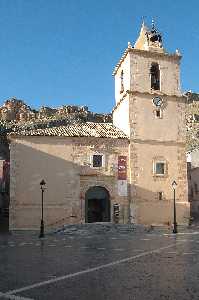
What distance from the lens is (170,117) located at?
38281mm

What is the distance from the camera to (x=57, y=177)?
112 ft

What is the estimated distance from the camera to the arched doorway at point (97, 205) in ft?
116

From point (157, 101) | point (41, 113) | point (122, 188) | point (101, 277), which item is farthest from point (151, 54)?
point (41, 113)

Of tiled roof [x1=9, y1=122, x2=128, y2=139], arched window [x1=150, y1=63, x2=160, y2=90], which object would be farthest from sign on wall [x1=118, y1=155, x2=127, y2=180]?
arched window [x1=150, y1=63, x2=160, y2=90]

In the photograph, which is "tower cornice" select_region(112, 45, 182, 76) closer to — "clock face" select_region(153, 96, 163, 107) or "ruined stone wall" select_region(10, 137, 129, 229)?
"clock face" select_region(153, 96, 163, 107)

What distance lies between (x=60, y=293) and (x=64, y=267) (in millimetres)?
3550

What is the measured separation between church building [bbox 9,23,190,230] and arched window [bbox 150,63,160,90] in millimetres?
101

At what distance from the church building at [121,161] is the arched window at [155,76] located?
101 millimetres

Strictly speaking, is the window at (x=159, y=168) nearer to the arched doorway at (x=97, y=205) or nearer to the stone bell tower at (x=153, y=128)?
the stone bell tower at (x=153, y=128)

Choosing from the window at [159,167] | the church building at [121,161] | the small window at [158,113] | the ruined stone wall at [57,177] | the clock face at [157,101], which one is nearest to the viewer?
the ruined stone wall at [57,177]

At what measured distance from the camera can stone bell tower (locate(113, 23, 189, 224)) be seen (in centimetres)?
3572

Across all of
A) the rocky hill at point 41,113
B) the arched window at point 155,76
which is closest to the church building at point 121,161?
the arched window at point 155,76

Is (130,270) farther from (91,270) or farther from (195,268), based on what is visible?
(195,268)

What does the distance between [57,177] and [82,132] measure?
17.3 ft
